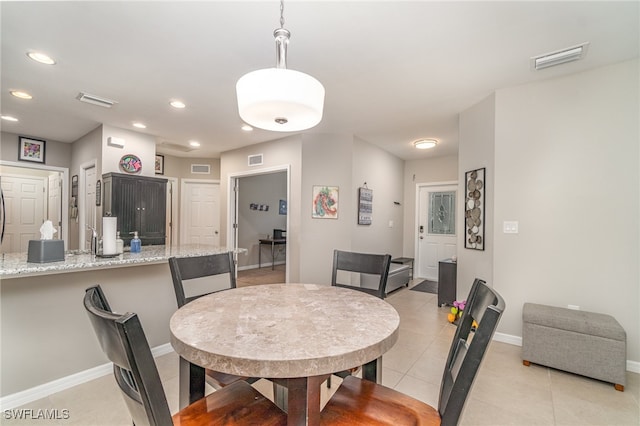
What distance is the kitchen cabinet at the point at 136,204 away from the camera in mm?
4055

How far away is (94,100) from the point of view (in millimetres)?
3289

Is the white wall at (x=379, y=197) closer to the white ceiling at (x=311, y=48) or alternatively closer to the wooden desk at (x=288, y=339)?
the white ceiling at (x=311, y=48)

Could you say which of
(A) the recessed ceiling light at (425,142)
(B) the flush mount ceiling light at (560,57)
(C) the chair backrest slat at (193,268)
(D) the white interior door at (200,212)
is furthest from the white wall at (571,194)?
(D) the white interior door at (200,212)

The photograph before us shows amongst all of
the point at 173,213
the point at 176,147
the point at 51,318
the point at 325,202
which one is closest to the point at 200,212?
the point at 173,213

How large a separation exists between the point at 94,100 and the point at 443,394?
166 inches

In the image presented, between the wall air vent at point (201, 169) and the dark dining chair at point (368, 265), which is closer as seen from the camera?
the dark dining chair at point (368, 265)

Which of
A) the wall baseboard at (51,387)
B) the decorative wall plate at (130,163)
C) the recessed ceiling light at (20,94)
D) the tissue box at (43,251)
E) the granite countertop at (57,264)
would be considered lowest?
the wall baseboard at (51,387)

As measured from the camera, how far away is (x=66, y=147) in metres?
5.26

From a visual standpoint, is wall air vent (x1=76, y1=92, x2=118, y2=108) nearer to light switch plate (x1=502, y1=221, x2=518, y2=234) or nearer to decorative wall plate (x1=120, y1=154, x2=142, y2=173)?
decorative wall plate (x1=120, y1=154, x2=142, y2=173)

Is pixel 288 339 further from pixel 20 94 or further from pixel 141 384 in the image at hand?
pixel 20 94

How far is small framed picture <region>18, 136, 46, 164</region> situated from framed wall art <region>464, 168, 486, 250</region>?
6727mm

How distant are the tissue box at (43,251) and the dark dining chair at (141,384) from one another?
→ 146 cm

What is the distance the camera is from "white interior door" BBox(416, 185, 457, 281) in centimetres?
600

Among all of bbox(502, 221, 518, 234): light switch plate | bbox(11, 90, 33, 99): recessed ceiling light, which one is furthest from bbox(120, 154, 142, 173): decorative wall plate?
bbox(502, 221, 518, 234): light switch plate
